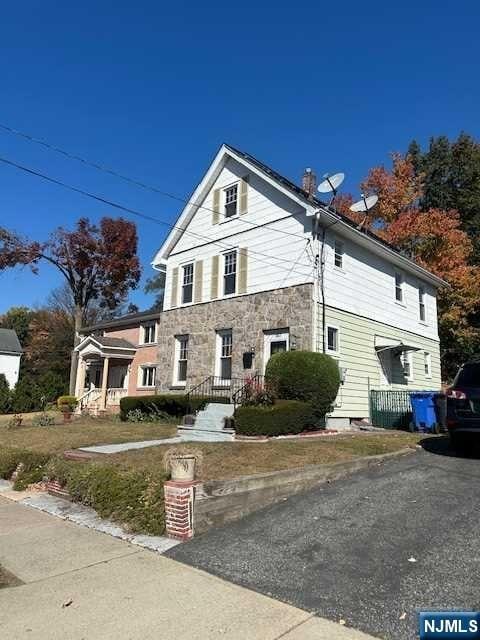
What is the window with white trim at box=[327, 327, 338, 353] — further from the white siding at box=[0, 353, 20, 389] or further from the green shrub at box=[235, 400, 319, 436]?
the white siding at box=[0, 353, 20, 389]

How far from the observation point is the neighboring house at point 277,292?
54.6 ft

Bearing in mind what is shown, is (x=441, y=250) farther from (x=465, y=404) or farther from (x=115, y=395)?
(x=465, y=404)

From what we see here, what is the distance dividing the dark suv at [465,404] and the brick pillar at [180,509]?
5743 mm

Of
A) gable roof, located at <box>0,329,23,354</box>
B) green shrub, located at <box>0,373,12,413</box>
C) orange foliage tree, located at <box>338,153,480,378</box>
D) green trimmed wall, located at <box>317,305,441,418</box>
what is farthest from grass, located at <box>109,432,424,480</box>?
gable roof, located at <box>0,329,23,354</box>

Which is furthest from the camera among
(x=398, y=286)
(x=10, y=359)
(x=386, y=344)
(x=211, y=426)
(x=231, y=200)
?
(x=10, y=359)

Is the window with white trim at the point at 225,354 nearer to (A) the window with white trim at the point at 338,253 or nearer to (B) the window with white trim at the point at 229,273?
(B) the window with white trim at the point at 229,273

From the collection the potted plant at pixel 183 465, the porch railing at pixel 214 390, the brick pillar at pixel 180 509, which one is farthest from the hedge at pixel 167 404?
the brick pillar at pixel 180 509

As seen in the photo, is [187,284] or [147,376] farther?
[147,376]

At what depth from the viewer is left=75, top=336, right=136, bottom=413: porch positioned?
24500 millimetres

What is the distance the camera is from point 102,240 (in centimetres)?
3409

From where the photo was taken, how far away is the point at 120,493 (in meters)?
6.94

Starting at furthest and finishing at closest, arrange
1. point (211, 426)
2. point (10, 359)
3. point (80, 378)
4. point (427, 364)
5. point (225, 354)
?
point (10, 359), point (80, 378), point (427, 364), point (225, 354), point (211, 426)

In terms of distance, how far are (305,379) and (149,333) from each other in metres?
13.0

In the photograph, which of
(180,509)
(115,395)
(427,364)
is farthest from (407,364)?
(180,509)
